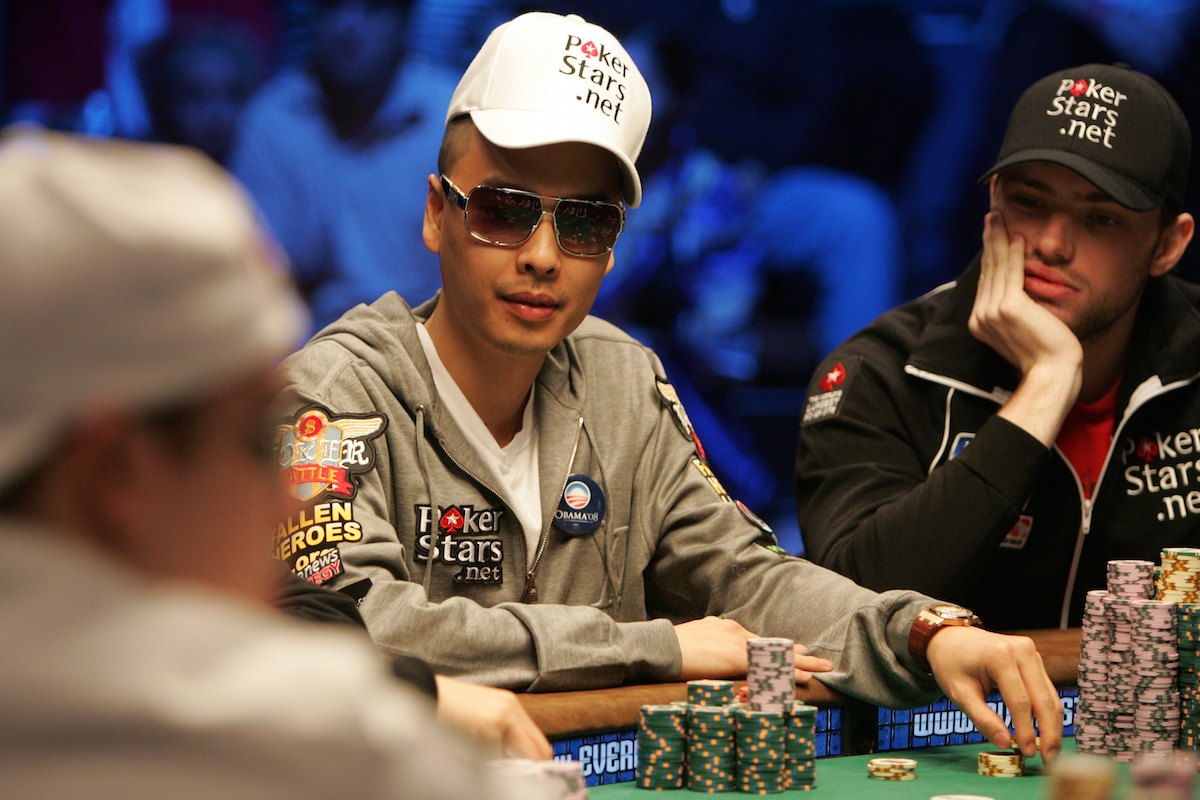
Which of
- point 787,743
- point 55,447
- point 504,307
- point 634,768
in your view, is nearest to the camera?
point 55,447

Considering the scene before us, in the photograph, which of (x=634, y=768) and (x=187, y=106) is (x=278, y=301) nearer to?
(x=634, y=768)

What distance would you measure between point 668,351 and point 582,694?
11.5 ft

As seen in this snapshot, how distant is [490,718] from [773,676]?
59 cm

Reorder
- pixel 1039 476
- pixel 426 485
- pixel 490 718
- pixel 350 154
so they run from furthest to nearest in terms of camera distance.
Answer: pixel 350 154, pixel 1039 476, pixel 426 485, pixel 490 718

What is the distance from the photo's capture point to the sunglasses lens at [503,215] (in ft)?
9.10

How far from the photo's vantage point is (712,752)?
6.63ft

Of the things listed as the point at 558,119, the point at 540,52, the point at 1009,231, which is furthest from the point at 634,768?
the point at 1009,231

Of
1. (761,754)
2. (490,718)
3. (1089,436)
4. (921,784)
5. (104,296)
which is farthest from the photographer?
(1089,436)

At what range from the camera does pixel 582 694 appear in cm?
226

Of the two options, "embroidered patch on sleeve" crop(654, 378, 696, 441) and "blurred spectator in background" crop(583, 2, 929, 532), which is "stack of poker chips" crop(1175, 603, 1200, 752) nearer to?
"embroidered patch on sleeve" crop(654, 378, 696, 441)

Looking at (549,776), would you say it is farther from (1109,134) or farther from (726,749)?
(1109,134)

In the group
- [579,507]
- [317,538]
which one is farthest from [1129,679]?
[317,538]

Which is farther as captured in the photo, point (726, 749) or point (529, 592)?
point (529, 592)

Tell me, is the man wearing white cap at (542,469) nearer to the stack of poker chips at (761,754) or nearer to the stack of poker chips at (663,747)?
the stack of poker chips at (663,747)
